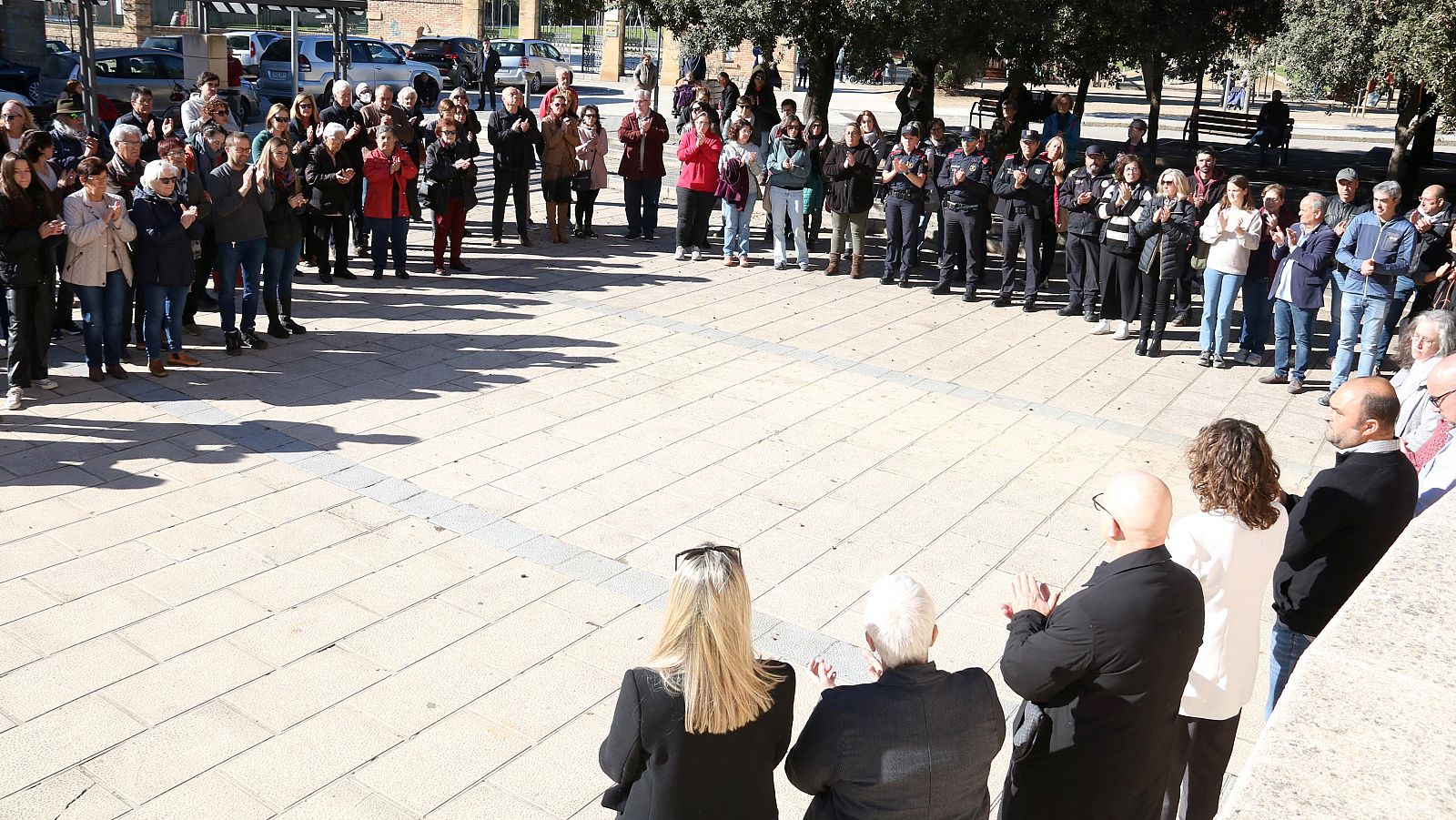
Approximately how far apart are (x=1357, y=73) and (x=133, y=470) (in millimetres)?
14559

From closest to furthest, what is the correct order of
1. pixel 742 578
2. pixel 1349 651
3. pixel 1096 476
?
pixel 1349 651
pixel 742 578
pixel 1096 476

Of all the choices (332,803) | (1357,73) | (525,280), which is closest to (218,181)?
(525,280)

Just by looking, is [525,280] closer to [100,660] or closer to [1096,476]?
[1096,476]

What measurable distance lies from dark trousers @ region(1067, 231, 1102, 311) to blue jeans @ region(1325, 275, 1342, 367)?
7.02 ft

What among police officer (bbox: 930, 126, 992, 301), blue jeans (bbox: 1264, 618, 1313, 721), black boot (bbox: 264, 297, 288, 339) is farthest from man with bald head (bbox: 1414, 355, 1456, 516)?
black boot (bbox: 264, 297, 288, 339)

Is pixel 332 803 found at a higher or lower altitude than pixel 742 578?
lower

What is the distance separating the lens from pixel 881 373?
10.6 m

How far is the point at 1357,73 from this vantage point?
610 inches

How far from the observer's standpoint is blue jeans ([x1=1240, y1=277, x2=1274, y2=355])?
11.4 metres

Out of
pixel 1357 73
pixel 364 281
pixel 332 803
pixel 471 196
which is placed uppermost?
pixel 1357 73

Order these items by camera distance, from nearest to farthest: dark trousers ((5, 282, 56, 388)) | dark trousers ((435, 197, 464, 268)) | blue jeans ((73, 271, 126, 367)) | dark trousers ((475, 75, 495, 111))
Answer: dark trousers ((5, 282, 56, 388)) < blue jeans ((73, 271, 126, 367)) < dark trousers ((435, 197, 464, 268)) < dark trousers ((475, 75, 495, 111))

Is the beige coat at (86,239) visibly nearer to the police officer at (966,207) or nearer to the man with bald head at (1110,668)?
the man with bald head at (1110,668)

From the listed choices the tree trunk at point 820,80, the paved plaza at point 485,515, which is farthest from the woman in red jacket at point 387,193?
the tree trunk at point 820,80

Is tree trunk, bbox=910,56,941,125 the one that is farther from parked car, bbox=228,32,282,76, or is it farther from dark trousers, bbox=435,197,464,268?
parked car, bbox=228,32,282,76
